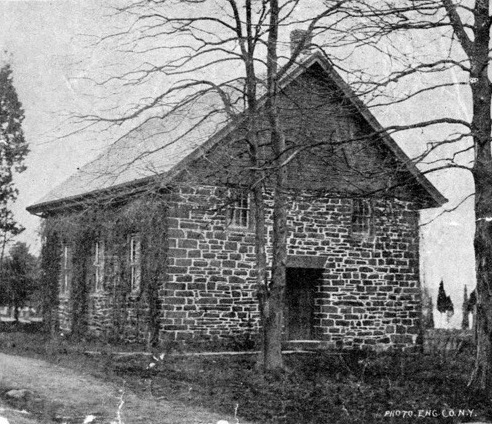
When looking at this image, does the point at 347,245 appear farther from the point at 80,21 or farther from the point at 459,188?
the point at 459,188

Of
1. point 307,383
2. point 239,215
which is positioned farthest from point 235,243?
point 307,383

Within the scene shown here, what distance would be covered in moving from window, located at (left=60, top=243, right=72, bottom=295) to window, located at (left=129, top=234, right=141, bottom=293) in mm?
4834

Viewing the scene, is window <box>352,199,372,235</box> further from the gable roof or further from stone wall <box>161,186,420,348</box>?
the gable roof

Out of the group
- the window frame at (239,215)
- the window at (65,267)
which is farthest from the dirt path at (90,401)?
the window at (65,267)

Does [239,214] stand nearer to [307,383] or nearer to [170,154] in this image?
[170,154]

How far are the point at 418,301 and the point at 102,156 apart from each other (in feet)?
39.2

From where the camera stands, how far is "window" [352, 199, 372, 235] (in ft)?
73.7

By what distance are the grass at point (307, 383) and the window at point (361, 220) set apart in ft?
15.1

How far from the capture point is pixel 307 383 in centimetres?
1368

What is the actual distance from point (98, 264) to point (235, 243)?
5.17m

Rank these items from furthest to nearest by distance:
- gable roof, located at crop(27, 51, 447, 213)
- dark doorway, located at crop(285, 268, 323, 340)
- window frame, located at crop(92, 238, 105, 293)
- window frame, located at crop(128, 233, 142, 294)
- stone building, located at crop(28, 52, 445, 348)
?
1. window frame, located at crop(92, 238, 105, 293)
2. dark doorway, located at crop(285, 268, 323, 340)
3. window frame, located at crop(128, 233, 142, 294)
4. stone building, located at crop(28, 52, 445, 348)
5. gable roof, located at crop(27, 51, 447, 213)

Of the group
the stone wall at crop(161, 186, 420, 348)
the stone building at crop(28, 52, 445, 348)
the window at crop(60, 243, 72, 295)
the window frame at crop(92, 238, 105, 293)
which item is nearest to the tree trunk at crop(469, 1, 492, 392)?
the stone building at crop(28, 52, 445, 348)

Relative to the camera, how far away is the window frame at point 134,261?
819 inches

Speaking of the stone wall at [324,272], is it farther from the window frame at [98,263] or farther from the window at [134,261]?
the window frame at [98,263]
